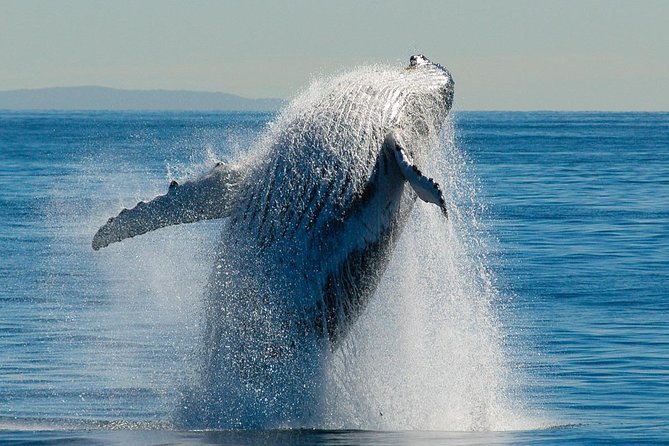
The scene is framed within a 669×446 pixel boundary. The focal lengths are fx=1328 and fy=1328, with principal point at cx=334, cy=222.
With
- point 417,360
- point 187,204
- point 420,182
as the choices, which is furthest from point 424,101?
point 417,360

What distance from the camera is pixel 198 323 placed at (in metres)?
14.2

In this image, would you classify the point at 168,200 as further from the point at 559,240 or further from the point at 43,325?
the point at 559,240

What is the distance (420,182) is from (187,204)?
259cm

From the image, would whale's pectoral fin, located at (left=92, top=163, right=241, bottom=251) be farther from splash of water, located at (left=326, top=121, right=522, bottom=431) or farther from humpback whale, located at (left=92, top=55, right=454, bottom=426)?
splash of water, located at (left=326, top=121, right=522, bottom=431)

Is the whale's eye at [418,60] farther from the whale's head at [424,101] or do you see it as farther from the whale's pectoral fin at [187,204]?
the whale's pectoral fin at [187,204]

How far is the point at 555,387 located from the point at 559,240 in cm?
1534

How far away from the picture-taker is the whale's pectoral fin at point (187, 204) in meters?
13.4

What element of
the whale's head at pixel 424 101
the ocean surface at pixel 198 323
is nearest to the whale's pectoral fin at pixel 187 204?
the ocean surface at pixel 198 323

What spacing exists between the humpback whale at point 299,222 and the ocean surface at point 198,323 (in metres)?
0.59

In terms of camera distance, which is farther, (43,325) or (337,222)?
(43,325)

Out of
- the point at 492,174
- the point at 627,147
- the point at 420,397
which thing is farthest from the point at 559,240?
the point at 627,147

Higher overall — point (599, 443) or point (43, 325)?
point (599, 443)

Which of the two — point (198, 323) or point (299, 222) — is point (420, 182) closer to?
point (299, 222)

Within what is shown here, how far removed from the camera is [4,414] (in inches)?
543
